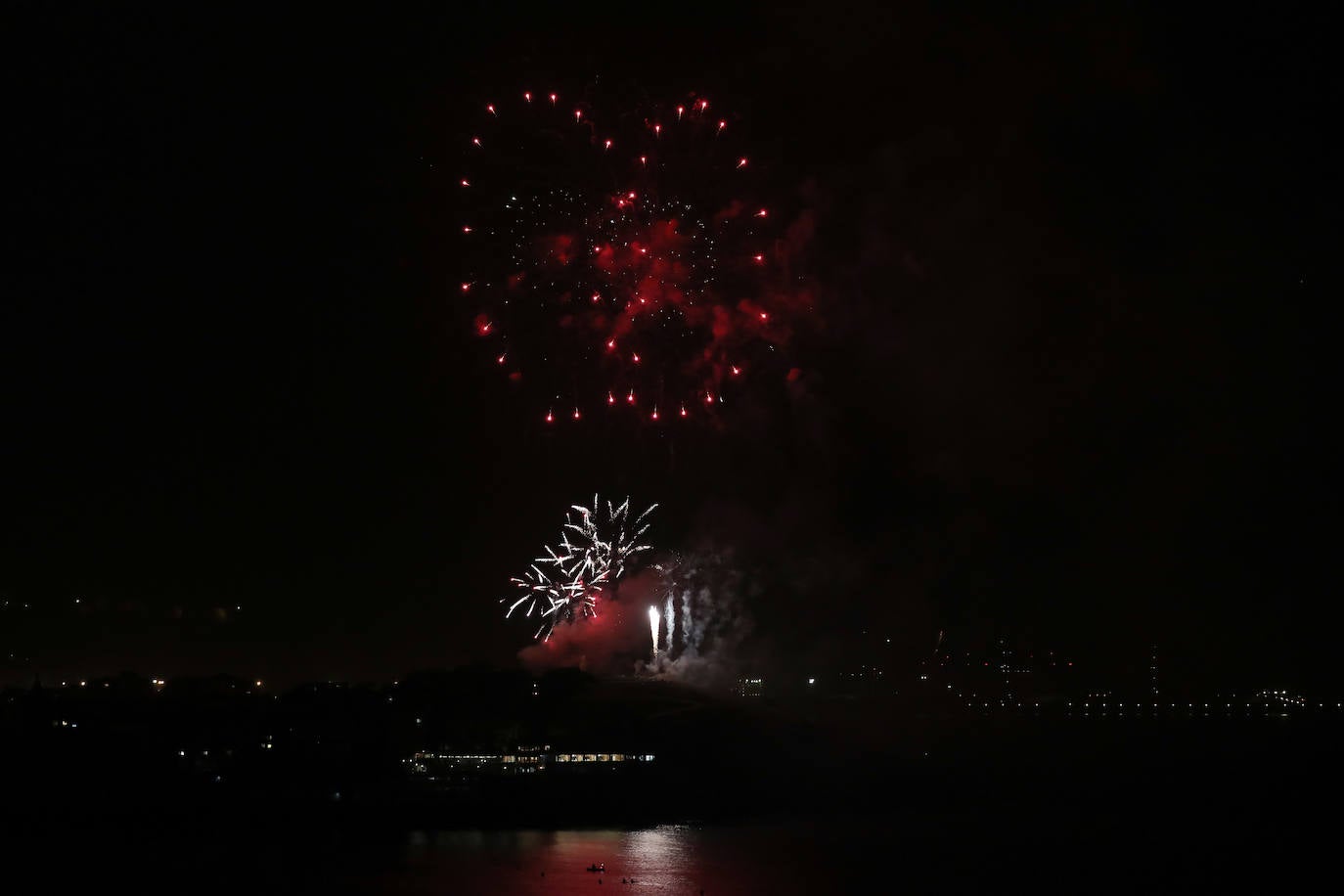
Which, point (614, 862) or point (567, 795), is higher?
point (567, 795)

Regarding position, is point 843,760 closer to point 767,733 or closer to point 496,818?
point 767,733

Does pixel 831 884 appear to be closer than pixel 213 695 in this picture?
Yes

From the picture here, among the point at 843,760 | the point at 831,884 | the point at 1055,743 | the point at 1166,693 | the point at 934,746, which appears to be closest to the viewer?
the point at 831,884

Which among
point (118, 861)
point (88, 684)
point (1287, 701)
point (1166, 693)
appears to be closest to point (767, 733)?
point (118, 861)

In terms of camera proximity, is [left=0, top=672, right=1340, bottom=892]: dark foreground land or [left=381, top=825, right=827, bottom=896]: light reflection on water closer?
[left=381, top=825, right=827, bottom=896]: light reflection on water

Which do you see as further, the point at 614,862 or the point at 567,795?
the point at 567,795
